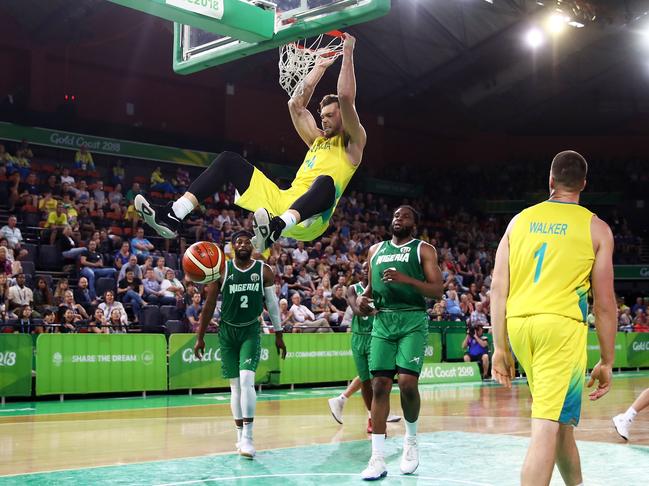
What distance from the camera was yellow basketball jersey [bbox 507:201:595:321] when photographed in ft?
15.4

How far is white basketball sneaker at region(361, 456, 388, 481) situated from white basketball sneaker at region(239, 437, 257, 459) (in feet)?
4.99

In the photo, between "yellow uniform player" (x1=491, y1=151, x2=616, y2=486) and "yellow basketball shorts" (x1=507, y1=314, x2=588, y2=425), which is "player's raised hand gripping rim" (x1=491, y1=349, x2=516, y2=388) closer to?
"yellow uniform player" (x1=491, y1=151, x2=616, y2=486)

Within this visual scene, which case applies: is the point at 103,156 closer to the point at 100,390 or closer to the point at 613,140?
the point at 100,390

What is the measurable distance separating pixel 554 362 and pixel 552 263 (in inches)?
22.6

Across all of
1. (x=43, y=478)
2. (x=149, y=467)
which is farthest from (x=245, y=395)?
(x=43, y=478)

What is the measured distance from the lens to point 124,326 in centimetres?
1486

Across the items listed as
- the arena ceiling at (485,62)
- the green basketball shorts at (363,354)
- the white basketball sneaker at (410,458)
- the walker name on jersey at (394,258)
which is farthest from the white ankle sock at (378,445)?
the arena ceiling at (485,62)

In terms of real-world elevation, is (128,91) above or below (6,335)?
above

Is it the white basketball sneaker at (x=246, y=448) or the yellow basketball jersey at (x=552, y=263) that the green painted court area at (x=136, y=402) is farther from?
the yellow basketball jersey at (x=552, y=263)

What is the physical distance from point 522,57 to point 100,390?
23.3 meters

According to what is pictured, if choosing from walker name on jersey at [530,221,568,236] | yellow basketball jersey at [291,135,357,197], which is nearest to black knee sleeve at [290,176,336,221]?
yellow basketball jersey at [291,135,357,197]

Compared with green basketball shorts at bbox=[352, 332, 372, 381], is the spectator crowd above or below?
above

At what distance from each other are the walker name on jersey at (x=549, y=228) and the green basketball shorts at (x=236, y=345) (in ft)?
16.1

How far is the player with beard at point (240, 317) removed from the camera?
905 centimetres
